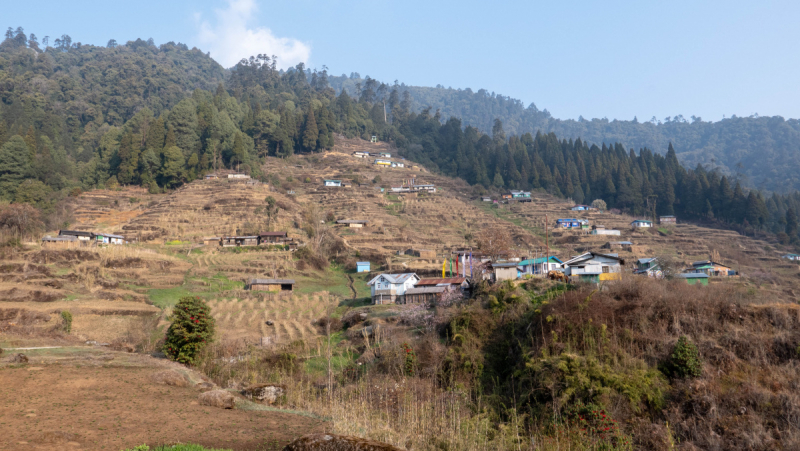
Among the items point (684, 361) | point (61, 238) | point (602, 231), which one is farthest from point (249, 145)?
point (684, 361)

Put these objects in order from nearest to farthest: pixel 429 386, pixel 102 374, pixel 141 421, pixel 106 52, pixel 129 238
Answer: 1. pixel 141 421
2. pixel 102 374
3. pixel 429 386
4. pixel 129 238
5. pixel 106 52

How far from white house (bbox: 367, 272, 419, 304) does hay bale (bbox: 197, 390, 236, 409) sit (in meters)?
24.1

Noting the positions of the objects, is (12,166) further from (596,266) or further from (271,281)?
(596,266)

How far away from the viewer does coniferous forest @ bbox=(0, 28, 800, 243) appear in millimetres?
72688

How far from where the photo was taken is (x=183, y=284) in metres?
39.3

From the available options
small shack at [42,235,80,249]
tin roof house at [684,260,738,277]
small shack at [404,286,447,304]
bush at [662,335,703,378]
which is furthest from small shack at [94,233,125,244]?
tin roof house at [684,260,738,277]

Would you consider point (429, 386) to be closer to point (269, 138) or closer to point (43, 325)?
point (43, 325)

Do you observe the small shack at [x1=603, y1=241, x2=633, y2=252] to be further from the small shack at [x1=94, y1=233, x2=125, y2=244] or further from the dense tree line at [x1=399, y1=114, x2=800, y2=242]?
the small shack at [x1=94, y1=233, x2=125, y2=244]

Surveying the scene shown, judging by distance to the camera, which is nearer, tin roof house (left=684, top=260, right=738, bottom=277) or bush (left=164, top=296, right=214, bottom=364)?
bush (left=164, top=296, right=214, bottom=364)

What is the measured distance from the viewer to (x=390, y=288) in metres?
36.6

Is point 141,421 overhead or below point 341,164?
below

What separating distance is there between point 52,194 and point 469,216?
198 feet

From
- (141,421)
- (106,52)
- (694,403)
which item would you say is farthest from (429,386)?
(106,52)

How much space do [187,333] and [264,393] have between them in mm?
5212
